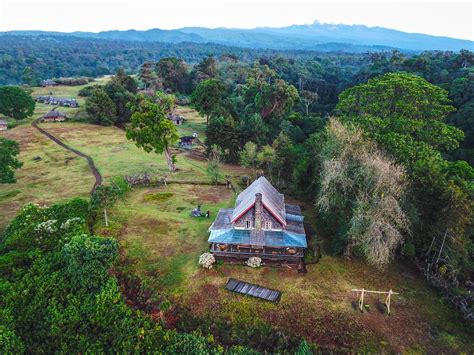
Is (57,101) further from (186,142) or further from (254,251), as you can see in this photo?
(254,251)

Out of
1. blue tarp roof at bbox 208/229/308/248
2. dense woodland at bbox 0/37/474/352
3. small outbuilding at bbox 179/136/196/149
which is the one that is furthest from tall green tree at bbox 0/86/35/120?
blue tarp roof at bbox 208/229/308/248

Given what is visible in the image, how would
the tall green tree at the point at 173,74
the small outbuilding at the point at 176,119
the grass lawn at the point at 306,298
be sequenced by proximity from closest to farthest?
the grass lawn at the point at 306,298 → the small outbuilding at the point at 176,119 → the tall green tree at the point at 173,74

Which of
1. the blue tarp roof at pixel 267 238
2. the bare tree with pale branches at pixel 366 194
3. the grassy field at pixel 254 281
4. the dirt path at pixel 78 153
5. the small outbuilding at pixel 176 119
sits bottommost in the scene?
the small outbuilding at pixel 176 119

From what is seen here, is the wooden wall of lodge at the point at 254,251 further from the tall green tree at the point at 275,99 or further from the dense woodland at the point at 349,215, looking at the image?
the tall green tree at the point at 275,99

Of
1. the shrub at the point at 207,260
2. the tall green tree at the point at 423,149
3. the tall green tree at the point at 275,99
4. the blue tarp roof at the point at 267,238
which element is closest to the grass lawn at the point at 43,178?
the shrub at the point at 207,260

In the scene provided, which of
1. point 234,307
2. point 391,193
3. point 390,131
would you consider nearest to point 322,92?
point 390,131

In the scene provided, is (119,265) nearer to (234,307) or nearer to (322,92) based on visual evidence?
(234,307)

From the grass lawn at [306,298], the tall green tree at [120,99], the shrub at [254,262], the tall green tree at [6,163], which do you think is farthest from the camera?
the tall green tree at [120,99]
